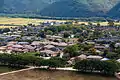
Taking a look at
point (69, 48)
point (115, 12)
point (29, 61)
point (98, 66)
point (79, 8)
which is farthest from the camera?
point (79, 8)

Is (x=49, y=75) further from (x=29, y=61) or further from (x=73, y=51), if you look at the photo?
(x=73, y=51)

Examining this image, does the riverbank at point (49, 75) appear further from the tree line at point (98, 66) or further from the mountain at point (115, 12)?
the mountain at point (115, 12)

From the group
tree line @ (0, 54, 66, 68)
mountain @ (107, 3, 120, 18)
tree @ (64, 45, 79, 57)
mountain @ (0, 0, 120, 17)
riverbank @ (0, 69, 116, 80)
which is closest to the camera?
riverbank @ (0, 69, 116, 80)

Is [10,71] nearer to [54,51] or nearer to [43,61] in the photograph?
[43,61]

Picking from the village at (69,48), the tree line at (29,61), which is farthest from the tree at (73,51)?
the tree line at (29,61)

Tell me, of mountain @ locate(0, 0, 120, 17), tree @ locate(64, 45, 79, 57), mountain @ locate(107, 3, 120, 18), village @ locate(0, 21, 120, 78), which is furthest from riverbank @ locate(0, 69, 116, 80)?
mountain @ locate(0, 0, 120, 17)

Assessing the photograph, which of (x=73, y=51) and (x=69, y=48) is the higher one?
(x=69, y=48)

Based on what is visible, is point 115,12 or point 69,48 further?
point 115,12

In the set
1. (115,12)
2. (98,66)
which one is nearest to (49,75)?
(98,66)

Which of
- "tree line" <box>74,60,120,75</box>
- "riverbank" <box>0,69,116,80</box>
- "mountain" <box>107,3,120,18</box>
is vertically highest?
"mountain" <box>107,3,120,18</box>

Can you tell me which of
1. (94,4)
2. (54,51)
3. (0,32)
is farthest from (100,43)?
(94,4)

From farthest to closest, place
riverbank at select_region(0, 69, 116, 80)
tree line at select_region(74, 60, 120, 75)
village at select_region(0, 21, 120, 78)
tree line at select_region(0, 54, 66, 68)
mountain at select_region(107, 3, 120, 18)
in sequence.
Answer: mountain at select_region(107, 3, 120, 18) → village at select_region(0, 21, 120, 78) → tree line at select_region(0, 54, 66, 68) → tree line at select_region(74, 60, 120, 75) → riverbank at select_region(0, 69, 116, 80)

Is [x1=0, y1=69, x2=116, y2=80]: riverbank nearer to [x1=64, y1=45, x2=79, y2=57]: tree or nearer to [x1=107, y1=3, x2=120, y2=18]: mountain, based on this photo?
[x1=64, y1=45, x2=79, y2=57]: tree
